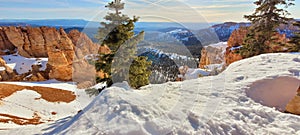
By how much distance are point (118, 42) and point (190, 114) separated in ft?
23.2

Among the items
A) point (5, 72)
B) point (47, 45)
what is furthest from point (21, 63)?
point (47, 45)

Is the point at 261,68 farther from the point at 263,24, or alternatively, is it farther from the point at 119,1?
the point at 263,24

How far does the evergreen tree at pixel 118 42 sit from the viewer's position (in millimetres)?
10250

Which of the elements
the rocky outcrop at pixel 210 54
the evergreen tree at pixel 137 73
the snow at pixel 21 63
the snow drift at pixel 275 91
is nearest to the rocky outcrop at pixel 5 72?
the snow at pixel 21 63

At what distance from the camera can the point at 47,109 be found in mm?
16000

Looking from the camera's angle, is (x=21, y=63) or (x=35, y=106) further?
(x=21, y=63)

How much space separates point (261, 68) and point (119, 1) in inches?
297

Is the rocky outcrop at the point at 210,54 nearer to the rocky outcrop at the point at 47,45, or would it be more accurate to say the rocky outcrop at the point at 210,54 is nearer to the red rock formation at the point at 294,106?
the rocky outcrop at the point at 47,45

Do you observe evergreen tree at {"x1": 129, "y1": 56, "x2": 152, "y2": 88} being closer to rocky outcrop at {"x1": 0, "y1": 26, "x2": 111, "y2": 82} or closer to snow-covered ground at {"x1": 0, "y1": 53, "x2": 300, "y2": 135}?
snow-covered ground at {"x1": 0, "y1": 53, "x2": 300, "y2": 135}

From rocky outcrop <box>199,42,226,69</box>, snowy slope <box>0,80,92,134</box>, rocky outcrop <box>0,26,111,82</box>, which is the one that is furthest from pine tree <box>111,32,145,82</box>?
rocky outcrop <box>0,26,111,82</box>

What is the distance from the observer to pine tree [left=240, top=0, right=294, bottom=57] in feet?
46.0

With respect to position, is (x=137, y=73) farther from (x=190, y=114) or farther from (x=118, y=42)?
(x=190, y=114)

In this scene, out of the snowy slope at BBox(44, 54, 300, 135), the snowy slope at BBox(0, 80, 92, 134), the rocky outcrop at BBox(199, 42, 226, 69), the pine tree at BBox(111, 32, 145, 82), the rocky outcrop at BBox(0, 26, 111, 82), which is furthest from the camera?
the rocky outcrop at BBox(0, 26, 111, 82)

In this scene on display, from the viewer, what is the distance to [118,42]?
10367 millimetres
